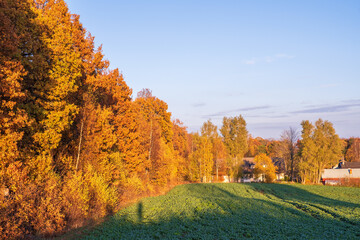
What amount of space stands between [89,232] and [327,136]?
297 feet

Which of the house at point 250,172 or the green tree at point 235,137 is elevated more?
the green tree at point 235,137

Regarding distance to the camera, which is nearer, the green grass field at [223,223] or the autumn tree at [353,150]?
the green grass field at [223,223]

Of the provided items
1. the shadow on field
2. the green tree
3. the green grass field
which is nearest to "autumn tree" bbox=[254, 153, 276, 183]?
the green tree

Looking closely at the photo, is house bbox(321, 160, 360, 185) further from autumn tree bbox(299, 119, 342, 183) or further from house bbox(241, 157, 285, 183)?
house bbox(241, 157, 285, 183)

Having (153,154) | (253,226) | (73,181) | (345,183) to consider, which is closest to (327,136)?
(345,183)

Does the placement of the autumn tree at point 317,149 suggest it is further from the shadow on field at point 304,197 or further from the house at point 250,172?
the shadow on field at point 304,197

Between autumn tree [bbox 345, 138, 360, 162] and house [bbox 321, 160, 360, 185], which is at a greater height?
autumn tree [bbox 345, 138, 360, 162]

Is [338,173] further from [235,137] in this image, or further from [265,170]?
[235,137]

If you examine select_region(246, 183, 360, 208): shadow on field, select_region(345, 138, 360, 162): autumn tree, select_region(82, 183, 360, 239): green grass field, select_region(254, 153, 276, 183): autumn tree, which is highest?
select_region(345, 138, 360, 162): autumn tree

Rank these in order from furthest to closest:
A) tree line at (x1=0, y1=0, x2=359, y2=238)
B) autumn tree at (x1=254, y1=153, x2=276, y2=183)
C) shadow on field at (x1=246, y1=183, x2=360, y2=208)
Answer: autumn tree at (x1=254, y1=153, x2=276, y2=183)
shadow on field at (x1=246, y1=183, x2=360, y2=208)
tree line at (x1=0, y1=0, x2=359, y2=238)

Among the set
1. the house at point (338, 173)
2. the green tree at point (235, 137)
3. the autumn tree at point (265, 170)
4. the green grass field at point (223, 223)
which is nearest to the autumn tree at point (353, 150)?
the house at point (338, 173)

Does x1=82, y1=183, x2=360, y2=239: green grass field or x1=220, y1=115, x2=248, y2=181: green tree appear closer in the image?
x1=82, y1=183, x2=360, y2=239: green grass field

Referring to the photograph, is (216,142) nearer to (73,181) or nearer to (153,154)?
(153,154)

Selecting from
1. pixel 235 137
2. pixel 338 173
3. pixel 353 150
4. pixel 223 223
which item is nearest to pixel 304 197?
pixel 223 223
